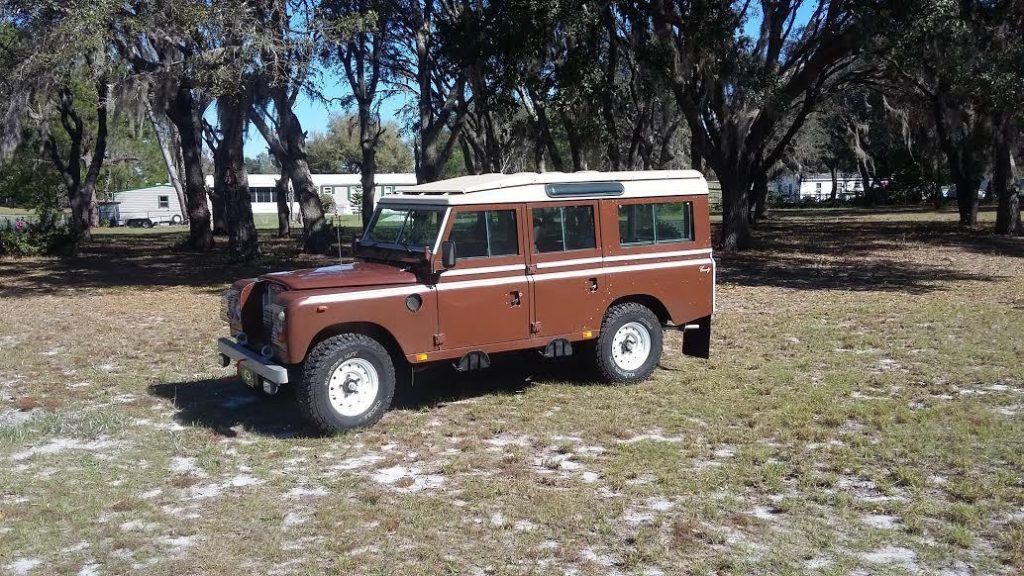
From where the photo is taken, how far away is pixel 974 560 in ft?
16.1

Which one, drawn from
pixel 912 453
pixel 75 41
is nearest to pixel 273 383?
pixel 912 453

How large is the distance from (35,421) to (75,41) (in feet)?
29.2

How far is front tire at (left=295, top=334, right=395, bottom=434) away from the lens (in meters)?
7.13

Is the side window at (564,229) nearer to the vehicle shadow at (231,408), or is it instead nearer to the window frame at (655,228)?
the window frame at (655,228)

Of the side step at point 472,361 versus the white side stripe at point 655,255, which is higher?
the white side stripe at point 655,255

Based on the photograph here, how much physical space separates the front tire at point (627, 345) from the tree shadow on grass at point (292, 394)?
39 centimetres

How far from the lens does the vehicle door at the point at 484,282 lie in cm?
779

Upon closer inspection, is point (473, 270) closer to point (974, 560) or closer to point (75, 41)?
point (974, 560)

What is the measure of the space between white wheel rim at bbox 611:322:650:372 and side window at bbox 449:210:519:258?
145 cm

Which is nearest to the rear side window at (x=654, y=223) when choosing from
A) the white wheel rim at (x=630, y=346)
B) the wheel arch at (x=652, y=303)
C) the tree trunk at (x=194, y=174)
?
the wheel arch at (x=652, y=303)

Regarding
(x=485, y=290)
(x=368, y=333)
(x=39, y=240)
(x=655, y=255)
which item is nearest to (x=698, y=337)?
(x=655, y=255)

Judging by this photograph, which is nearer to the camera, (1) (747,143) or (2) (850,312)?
(2) (850,312)

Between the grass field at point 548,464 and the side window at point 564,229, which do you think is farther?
the side window at point 564,229

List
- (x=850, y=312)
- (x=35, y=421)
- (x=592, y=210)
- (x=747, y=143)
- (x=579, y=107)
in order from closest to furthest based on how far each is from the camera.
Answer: (x=35, y=421) < (x=592, y=210) < (x=850, y=312) < (x=579, y=107) < (x=747, y=143)
